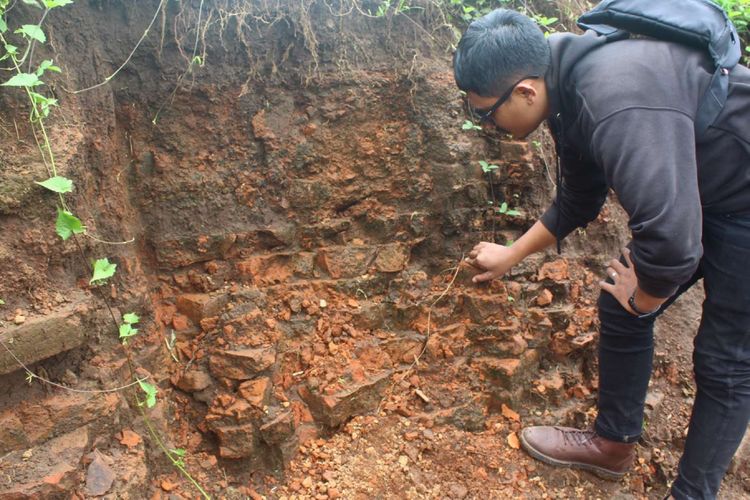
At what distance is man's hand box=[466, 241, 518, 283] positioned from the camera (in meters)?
2.63

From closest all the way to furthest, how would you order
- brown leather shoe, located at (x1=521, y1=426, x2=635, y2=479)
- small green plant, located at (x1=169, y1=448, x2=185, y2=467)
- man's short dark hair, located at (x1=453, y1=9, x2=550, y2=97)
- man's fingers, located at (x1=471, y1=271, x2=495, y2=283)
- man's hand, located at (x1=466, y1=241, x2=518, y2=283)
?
1. man's short dark hair, located at (x1=453, y1=9, x2=550, y2=97)
2. small green plant, located at (x1=169, y1=448, x2=185, y2=467)
3. brown leather shoe, located at (x1=521, y1=426, x2=635, y2=479)
4. man's hand, located at (x1=466, y1=241, x2=518, y2=283)
5. man's fingers, located at (x1=471, y1=271, x2=495, y2=283)

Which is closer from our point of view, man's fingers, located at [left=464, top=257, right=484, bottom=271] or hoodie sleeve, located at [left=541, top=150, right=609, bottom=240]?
hoodie sleeve, located at [left=541, top=150, right=609, bottom=240]

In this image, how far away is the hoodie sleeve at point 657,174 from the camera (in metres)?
1.46

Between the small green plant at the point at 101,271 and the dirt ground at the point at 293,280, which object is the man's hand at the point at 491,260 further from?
the small green plant at the point at 101,271

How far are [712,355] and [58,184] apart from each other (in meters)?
2.30

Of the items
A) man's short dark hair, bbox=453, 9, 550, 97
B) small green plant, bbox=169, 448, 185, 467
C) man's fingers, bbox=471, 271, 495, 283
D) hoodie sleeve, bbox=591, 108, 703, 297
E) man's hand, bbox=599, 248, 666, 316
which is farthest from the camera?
man's fingers, bbox=471, 271, 495, 283

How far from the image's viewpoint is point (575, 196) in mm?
2238

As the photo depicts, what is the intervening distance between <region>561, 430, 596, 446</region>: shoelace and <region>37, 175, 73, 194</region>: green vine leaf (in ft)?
7.33

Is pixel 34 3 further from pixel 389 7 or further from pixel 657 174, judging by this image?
pixel 657 174

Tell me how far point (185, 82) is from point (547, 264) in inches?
81.3

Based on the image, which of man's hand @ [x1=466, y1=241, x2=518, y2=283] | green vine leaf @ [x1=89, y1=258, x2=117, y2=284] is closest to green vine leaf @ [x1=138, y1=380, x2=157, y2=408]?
green vine leaf @ [x1=89, y1=258, x2=117, y2=284]

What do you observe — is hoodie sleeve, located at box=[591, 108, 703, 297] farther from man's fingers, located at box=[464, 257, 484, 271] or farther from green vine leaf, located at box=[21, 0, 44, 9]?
green vine leaf, located at box=[21, 0, 44, 9]

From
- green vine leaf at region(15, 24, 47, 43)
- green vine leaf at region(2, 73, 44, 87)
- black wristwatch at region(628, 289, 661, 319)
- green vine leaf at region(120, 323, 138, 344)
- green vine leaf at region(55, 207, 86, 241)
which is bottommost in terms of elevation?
green vine leaf at region(120, 323, 138, 344)

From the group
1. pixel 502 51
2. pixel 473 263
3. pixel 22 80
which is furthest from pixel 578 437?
pixel 22 80
